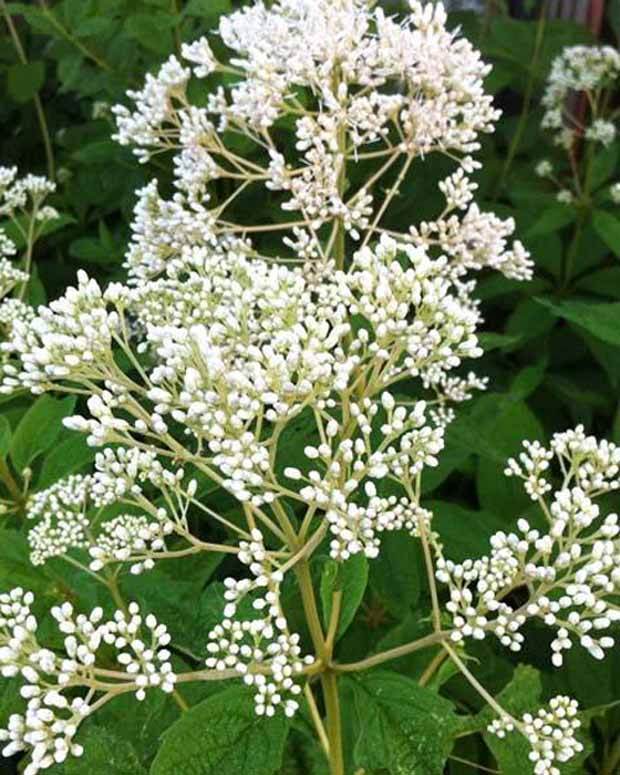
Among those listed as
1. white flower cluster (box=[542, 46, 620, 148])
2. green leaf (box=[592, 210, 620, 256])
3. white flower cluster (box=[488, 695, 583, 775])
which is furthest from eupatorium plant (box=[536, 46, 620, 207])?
white flower cluster (box=[488, 695, 583, 775])

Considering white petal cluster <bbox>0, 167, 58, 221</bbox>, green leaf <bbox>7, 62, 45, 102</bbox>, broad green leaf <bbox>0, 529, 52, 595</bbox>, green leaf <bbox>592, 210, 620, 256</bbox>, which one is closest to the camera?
broad green leaf <bbox>0, 529, 52, 595</bbox>

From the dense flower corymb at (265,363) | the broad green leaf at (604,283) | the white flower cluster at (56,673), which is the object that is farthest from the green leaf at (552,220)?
the white flower cluster at (56,673)

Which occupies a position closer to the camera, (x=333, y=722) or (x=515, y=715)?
(x=333, y=722)

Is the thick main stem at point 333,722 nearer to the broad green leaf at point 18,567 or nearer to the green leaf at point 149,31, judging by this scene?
the broad green leaf at point 18,567

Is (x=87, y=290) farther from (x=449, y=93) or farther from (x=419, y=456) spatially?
(x=449, y=93)

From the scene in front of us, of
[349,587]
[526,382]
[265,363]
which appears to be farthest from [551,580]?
[526,382]

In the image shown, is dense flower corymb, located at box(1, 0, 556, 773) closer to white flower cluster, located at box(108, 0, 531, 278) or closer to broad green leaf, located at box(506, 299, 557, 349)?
white flower cluster, located at box(108, 0, 531, 278)

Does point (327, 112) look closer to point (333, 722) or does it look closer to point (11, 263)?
point (11, 263)
